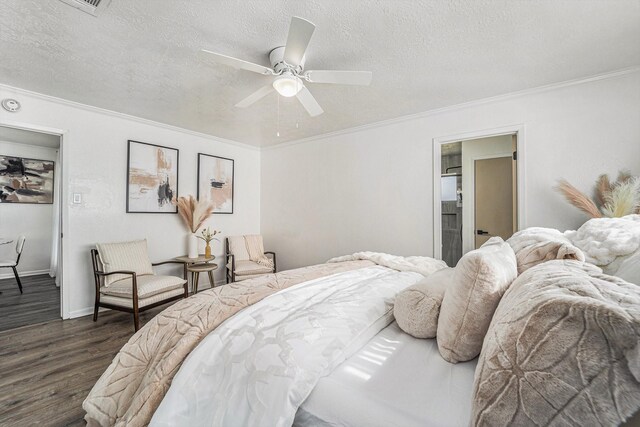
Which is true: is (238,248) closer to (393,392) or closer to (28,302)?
(28,302)

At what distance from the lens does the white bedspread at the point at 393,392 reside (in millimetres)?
792

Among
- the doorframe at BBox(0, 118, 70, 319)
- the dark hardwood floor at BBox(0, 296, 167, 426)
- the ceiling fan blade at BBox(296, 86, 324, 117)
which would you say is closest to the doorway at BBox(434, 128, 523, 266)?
the ceiling fan blade at BBox(296, 86, 324, 117)

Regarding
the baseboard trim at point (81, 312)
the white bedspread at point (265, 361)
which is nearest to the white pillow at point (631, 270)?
the white bedspread at point (265, 361)

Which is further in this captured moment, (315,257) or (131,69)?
(315,257)

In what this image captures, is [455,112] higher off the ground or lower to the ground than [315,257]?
higher

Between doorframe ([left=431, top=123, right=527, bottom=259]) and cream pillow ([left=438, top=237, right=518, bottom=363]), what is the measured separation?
2.29 meters

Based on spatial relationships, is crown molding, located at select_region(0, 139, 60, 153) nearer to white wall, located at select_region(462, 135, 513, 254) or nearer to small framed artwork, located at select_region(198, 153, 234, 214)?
small framed artwork, located at select_region(198, 153, 234, 214)

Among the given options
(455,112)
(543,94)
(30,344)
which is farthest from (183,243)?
(543,94)

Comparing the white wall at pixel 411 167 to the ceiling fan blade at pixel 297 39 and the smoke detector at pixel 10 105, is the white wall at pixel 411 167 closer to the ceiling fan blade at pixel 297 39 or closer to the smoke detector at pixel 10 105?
the ceiling fan blade at pixel 297 39

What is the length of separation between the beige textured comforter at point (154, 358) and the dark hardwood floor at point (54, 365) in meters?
0.57

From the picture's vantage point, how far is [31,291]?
4.12m

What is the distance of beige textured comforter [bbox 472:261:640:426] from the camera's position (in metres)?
0.49

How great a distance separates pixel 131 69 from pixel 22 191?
15.7 ft

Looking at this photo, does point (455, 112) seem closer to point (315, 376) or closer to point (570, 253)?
point (570, 253)
